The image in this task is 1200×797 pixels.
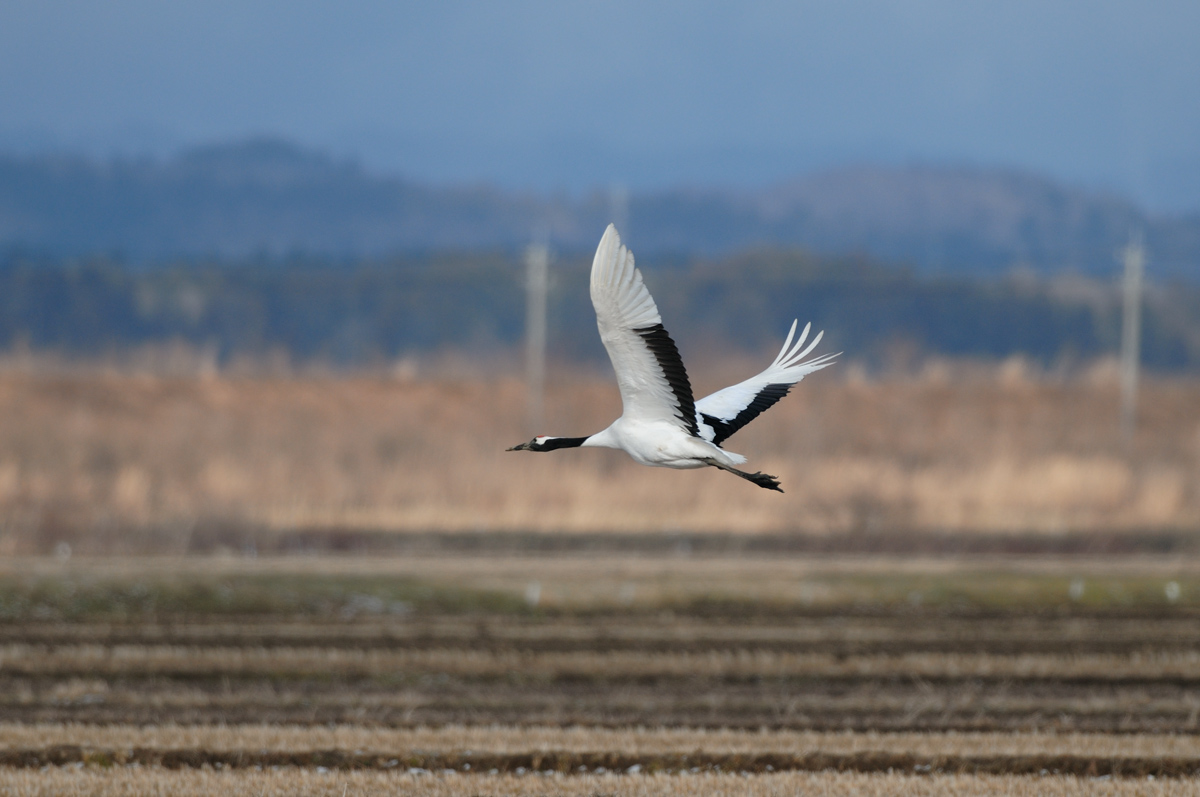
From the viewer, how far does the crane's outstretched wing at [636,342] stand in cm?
805

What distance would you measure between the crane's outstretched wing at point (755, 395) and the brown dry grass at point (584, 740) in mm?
2492

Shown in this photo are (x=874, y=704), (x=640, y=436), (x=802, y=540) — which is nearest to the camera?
(x=640, y=436)

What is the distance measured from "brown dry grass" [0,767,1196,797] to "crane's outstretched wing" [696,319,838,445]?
2232 mm

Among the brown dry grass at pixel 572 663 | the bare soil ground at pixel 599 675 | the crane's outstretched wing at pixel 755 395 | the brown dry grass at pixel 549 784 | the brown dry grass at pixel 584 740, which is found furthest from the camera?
the brown dry grass at pixel 572 663

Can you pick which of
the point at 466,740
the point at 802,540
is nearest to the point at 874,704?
the point at 466,740

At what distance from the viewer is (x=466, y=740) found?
1111 centimetres

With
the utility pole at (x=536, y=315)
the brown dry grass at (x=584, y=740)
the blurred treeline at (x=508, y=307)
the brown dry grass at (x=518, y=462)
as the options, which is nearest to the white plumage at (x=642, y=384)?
the brown dry grass at (x=584, y=740)

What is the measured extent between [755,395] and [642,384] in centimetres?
165

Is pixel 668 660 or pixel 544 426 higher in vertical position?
pixel 544 426

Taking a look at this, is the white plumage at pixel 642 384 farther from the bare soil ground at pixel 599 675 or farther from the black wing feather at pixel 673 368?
the bare soil ground at pixel 599 675

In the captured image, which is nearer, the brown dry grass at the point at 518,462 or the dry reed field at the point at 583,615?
the dry reed field at the point at 583,615

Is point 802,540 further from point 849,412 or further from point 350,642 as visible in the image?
point 849,412

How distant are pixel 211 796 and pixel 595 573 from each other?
10.9 m

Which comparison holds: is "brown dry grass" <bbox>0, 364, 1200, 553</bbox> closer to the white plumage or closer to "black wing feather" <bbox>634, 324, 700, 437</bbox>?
the white plumage
